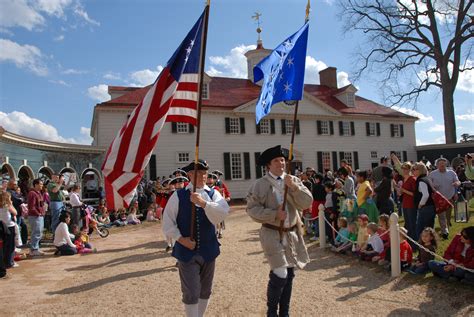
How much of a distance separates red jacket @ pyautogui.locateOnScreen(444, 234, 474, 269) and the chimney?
32.7 metres

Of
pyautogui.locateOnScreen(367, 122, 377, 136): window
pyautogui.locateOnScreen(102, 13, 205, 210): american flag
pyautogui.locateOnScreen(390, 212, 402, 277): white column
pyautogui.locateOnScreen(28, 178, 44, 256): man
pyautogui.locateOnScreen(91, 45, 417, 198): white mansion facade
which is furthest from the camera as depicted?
pyautogui.locateOnScreen(367, 122, 377, 136): window

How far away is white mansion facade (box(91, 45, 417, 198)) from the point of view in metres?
25.7

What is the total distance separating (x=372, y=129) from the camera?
3353cm

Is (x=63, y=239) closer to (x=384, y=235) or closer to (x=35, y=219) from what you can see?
(x=35, y=219)

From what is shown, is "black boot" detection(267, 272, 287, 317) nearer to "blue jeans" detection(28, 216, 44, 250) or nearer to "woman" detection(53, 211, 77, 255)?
"woman" detection(53, 211, 77, 255)

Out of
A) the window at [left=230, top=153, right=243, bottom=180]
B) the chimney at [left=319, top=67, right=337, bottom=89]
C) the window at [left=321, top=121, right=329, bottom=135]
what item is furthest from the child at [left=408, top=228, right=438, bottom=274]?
the chimney at [left=319, top=67, right=337, bottom=89]

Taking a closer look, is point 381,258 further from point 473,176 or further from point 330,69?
point 330,69

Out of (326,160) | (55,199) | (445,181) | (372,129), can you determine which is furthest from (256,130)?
(445,181)

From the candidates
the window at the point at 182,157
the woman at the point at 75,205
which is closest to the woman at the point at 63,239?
the woman at the point at 75,205

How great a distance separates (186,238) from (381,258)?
4837 mm

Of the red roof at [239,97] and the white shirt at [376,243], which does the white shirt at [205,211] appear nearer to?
the white shirt at [376,243]

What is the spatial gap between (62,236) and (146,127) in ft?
23.7

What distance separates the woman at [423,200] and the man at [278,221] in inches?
155

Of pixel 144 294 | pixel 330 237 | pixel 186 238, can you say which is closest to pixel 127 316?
pixel 144 294
